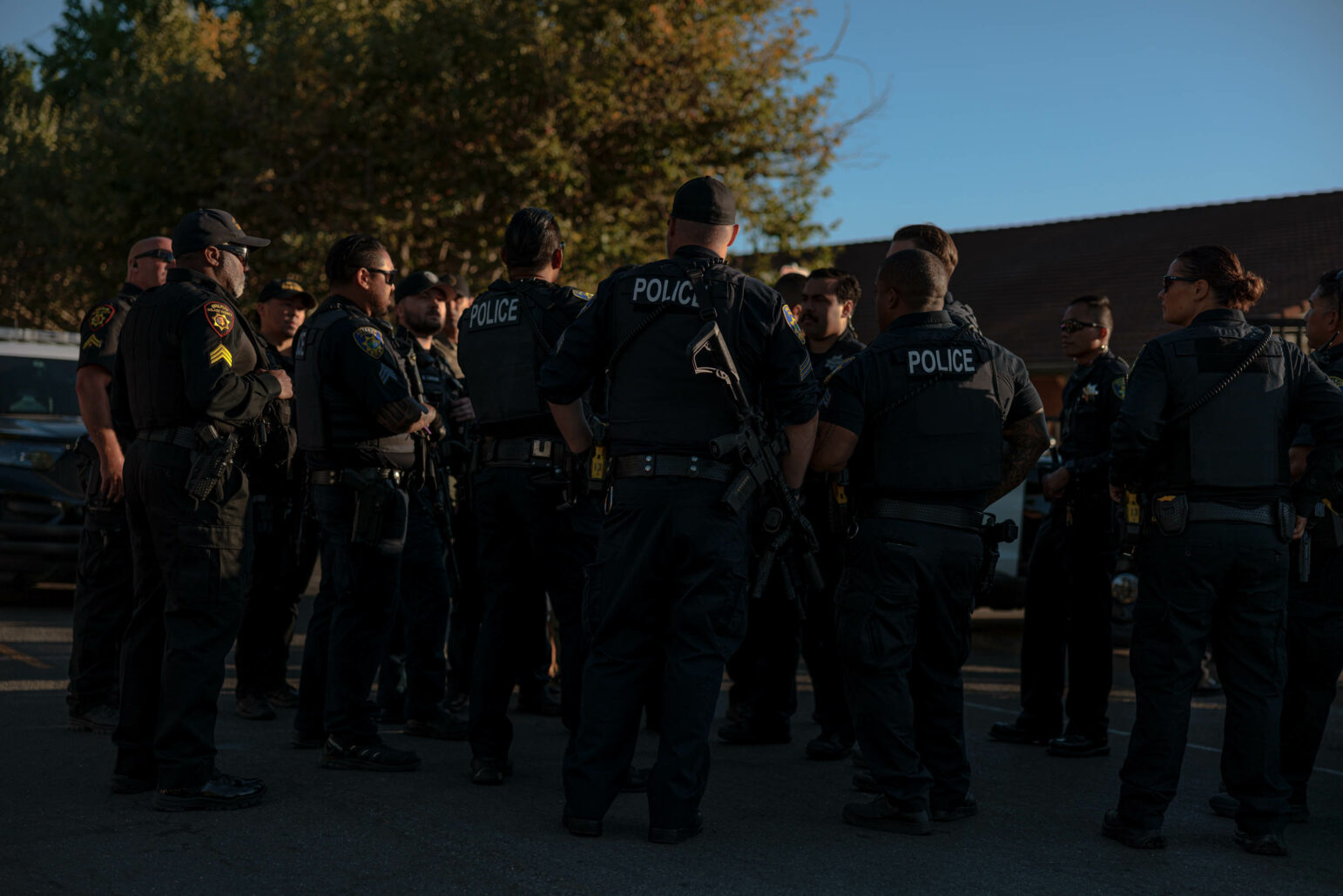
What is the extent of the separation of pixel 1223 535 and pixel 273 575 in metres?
4.60

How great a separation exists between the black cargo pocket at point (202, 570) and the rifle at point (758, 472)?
1.88 meters

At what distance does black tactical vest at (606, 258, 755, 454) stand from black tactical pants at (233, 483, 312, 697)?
2.72m

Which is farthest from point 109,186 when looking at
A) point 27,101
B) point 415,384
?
point 27,101

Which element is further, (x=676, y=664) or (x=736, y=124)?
(x=736, y=124)

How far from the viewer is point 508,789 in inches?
188

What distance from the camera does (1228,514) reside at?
4387 mm

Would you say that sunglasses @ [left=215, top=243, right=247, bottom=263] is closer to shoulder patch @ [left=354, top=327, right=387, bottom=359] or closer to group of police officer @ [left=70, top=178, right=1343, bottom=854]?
group of police officer @ [left=70, top=178, right=1343, bottom=854]

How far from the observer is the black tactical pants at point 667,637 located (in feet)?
13.6

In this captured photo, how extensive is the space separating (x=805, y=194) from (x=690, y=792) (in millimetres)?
13931

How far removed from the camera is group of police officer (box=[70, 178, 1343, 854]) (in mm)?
4223

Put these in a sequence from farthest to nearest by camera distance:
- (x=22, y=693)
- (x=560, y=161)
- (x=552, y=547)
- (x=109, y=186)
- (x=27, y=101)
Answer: (x=27, y=101) → (x=109, y=186) → (x=560, y=161) → (x=22, y=693) → (x=552, y=547)

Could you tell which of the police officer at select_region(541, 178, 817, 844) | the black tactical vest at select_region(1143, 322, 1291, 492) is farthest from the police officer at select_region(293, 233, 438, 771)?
the black tactical vest at select_region(1143, 322, 1291, 492)

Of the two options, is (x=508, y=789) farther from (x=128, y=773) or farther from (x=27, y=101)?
(x=27, y=101)

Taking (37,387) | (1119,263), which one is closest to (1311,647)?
(37,387)
